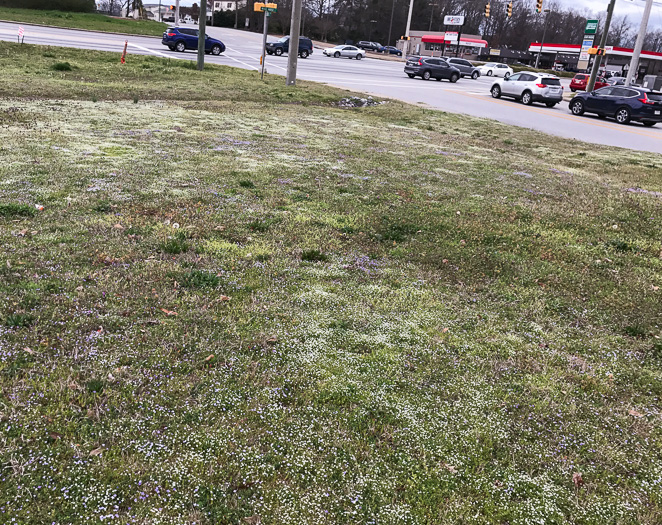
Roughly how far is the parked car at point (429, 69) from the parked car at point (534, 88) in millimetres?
11159

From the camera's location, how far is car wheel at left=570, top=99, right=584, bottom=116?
24.8 metres

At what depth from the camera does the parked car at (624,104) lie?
22328 mm

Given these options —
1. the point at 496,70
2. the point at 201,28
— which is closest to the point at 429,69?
the point at 201,28

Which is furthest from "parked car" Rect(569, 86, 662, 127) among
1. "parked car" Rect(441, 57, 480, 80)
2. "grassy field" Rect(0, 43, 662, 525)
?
"parked car" Rect(441, 57, 480, 80)

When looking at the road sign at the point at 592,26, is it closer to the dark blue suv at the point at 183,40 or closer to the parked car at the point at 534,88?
the parked car at the point at 534,88

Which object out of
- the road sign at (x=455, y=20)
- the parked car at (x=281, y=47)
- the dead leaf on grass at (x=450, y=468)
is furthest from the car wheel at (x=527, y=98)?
the road sign at (x=455, y=20)

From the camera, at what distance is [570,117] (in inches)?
930

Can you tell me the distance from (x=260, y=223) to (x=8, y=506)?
4.13m

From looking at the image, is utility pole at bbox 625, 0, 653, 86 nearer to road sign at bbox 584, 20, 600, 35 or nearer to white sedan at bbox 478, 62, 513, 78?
road sign at bbox 584, 20, 600, 35

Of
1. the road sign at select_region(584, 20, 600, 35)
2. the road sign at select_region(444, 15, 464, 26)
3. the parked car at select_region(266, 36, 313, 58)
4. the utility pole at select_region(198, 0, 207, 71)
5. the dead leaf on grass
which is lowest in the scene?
the dead leaf on grass

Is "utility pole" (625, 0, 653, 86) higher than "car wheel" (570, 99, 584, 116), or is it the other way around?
"utility pole" (625, 0, 653, 86)

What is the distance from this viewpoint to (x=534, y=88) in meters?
27.1

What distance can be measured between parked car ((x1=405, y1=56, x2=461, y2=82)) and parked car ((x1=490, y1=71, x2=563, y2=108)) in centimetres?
1116

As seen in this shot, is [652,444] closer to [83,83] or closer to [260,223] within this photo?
[260,223]
